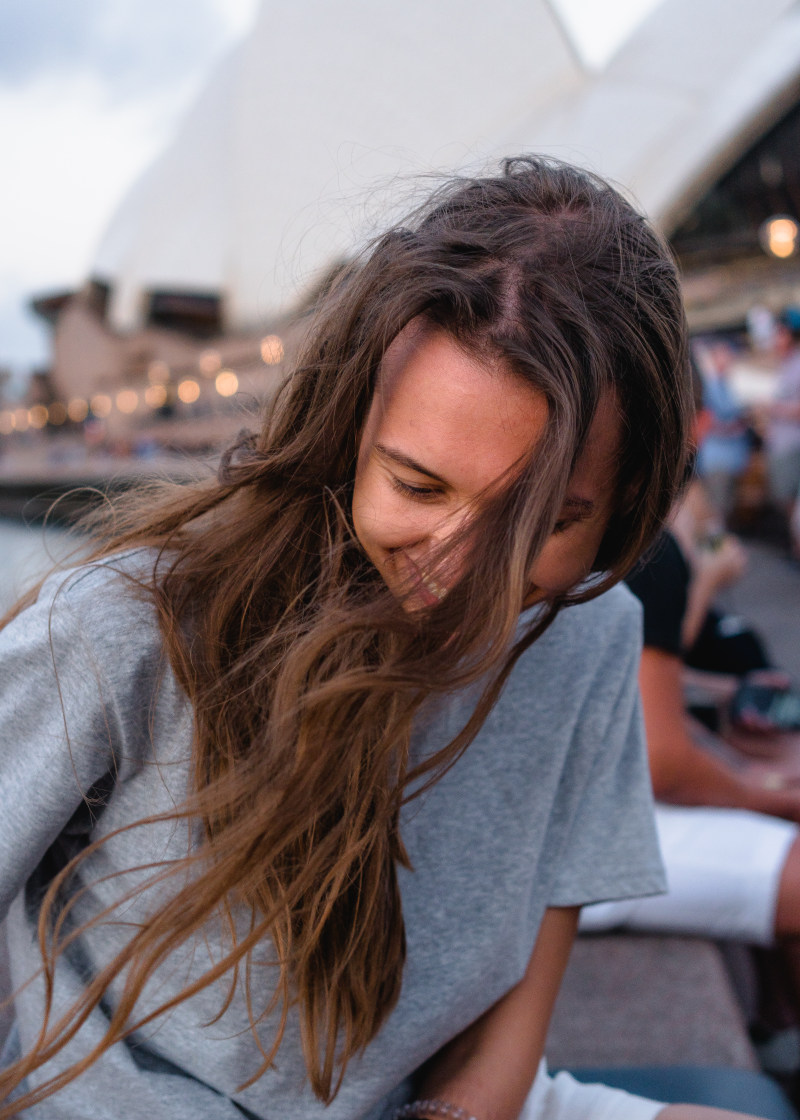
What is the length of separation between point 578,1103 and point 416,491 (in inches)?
35.6

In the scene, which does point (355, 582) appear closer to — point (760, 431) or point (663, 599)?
point (663, 599)

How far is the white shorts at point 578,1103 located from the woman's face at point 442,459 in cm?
75

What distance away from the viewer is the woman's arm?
1.01m

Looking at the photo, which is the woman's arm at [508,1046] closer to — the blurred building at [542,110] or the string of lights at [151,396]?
the blurred building at [542,110]

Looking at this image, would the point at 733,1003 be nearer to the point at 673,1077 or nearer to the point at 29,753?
the point at 673,1077

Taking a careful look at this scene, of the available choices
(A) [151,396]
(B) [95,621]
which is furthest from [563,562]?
(A) [151,396]

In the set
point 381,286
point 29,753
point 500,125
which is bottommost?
point 29,753

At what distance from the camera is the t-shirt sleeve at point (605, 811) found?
1136 mm

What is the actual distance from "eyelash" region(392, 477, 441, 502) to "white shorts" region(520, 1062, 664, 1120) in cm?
87

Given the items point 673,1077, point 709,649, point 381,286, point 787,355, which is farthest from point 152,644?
point 787,355

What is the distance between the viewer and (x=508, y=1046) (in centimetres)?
106

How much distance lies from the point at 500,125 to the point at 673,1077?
76.9 feet

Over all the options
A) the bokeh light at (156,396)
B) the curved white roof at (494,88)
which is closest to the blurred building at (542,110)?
the curved white roof at (494,88)

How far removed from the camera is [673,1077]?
124 cm
